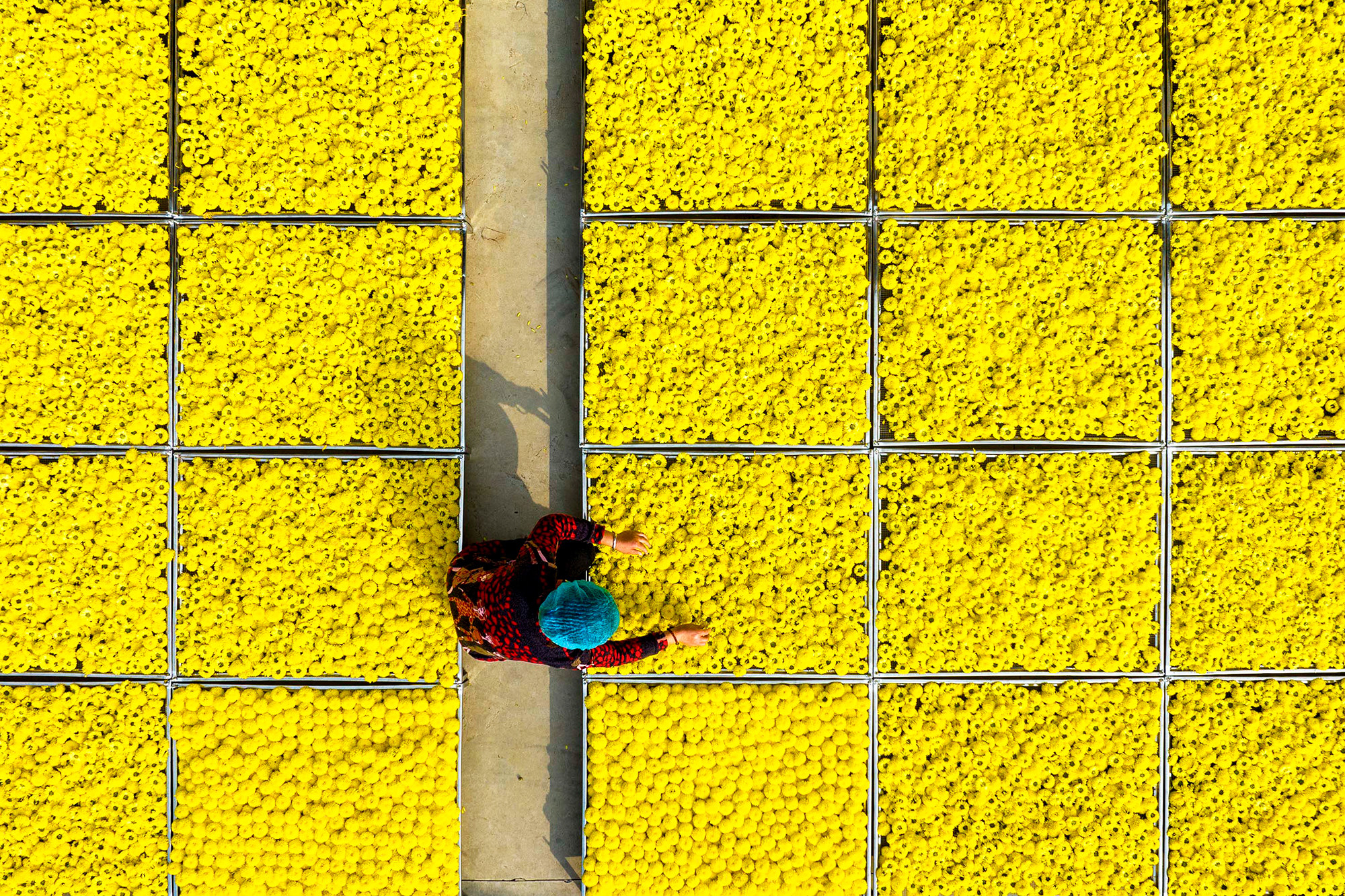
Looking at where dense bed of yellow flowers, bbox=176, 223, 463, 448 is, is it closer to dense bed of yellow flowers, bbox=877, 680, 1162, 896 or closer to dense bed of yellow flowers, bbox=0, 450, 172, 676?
dense bed of yellow flowers, bbox=0, 450, 172, 676

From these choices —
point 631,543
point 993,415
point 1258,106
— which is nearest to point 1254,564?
point 993,415

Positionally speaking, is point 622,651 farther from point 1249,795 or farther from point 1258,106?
point 1258,106

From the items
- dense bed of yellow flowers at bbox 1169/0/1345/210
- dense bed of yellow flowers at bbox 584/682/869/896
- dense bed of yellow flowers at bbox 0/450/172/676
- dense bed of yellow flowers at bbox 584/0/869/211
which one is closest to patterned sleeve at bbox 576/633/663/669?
dense bed of yellow flowers at bbox 584/682/869/896

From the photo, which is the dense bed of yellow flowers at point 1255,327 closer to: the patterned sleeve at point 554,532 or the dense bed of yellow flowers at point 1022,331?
the dense bed of yellow flowers at point 1022,331

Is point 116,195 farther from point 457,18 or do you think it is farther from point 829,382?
point 829,382

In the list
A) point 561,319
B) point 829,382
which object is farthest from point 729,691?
point 561,319

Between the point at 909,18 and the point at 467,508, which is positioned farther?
the point at 467,508
